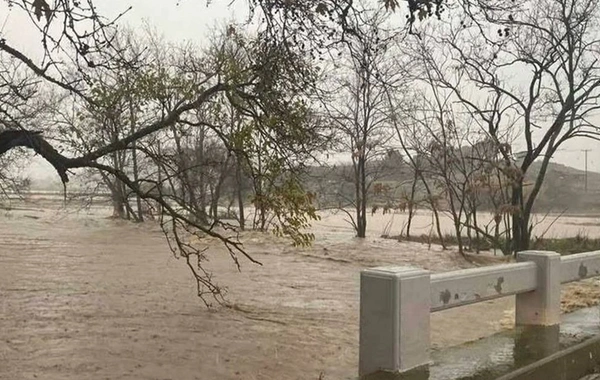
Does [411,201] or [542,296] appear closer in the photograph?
[542,296]

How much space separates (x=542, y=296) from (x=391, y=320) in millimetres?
2684

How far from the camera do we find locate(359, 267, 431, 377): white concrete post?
493cm

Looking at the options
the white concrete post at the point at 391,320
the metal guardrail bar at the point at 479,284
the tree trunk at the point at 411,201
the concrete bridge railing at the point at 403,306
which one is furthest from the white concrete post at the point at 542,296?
the tree trunk at the point at 411,201

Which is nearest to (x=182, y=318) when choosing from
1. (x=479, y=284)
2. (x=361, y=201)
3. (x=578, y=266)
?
(x=578, y=266)

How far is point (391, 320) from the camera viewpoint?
492 cm

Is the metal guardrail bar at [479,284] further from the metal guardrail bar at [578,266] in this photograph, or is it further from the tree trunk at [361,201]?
the tree trunk at [361,201]

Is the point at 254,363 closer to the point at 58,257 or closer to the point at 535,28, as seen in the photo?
the point at 58,257

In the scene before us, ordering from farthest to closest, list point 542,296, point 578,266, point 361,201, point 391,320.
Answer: point 361,201 < point 578,266 < point 542,296 < point 391,320

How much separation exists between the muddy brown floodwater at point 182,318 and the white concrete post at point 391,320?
2.26 metres

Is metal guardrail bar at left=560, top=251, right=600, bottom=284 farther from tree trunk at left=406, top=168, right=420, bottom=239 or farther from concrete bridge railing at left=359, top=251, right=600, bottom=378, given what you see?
tree trunk at left=406, top=168, right=420, bottom=239

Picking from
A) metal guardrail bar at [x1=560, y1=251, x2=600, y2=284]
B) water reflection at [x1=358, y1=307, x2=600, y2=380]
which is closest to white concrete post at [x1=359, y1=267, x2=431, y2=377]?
water reflection at [x1=358, y1=307, x2=600, y2=380]

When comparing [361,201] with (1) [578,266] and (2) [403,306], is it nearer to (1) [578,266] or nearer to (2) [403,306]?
(1) [578,266]

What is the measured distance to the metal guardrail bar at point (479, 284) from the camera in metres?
5.58

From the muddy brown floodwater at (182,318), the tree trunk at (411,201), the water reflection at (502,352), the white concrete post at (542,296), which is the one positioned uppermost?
the tree trunk at (411,201)
